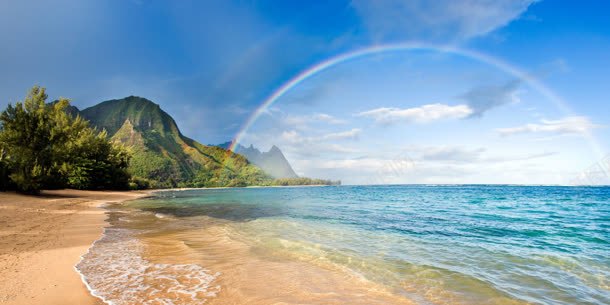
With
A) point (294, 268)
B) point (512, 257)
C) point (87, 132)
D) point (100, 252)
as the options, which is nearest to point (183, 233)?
point (100, 252)

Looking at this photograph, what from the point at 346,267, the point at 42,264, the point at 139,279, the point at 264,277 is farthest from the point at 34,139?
Result: the point at 346,267

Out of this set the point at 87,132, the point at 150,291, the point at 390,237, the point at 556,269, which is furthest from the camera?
the point at 87,132

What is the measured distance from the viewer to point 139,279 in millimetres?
7078

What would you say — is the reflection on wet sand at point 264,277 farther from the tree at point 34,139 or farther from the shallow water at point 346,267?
the tree at point 34,139

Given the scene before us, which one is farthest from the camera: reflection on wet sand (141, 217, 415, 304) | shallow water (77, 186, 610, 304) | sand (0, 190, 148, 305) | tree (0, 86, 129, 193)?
tree (0, 86, 129, 193)

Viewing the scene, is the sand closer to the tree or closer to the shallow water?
the shallow water

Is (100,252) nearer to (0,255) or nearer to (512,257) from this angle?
(0,255)

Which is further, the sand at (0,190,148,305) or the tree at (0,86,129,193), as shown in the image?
the tree at (0,86,129,193)

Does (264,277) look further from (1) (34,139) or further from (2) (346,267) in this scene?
(1) (34,139)

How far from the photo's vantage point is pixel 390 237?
14.0m

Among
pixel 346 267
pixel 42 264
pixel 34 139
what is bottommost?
pixel 346 267

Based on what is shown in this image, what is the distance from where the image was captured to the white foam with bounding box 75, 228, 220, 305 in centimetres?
589

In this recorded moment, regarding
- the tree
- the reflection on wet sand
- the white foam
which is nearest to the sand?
the white foam

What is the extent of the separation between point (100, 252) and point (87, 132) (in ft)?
187
